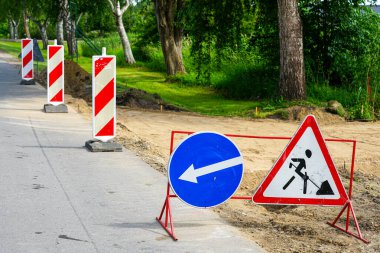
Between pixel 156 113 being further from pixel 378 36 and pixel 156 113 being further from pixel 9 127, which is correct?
pixel 378 36

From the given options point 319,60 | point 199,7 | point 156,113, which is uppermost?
point 199,7

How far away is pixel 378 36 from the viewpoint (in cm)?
2114

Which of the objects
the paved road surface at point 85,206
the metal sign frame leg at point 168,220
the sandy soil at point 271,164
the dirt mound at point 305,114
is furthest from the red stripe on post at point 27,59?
the metal sign frame leg at point 168,220

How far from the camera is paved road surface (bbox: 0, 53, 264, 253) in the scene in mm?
6156

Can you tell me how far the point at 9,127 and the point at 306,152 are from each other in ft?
25.5

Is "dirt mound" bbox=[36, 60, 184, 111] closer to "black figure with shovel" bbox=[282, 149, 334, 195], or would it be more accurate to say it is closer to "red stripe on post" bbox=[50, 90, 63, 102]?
"red stripe on post" bbox=[50, 90, 63, 102]

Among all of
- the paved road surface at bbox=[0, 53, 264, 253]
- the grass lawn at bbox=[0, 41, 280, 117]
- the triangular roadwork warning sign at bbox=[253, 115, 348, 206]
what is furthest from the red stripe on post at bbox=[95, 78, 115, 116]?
the grass lawn at bbox=[0, 41, 280, 117]

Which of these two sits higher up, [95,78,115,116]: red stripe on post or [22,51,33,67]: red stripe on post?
[22,51,33,67]: red stripe on post

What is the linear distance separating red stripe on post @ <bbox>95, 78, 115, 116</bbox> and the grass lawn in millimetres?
7599

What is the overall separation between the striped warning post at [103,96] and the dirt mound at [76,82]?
31.2 feet

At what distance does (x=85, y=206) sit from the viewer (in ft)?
24.5

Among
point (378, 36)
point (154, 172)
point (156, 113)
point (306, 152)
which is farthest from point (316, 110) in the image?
point (306, 152)

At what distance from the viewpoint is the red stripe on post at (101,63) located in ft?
34.3

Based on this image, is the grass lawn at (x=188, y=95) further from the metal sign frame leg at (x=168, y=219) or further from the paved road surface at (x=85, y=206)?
the metal sign frame leg at (x=168, y=219)
